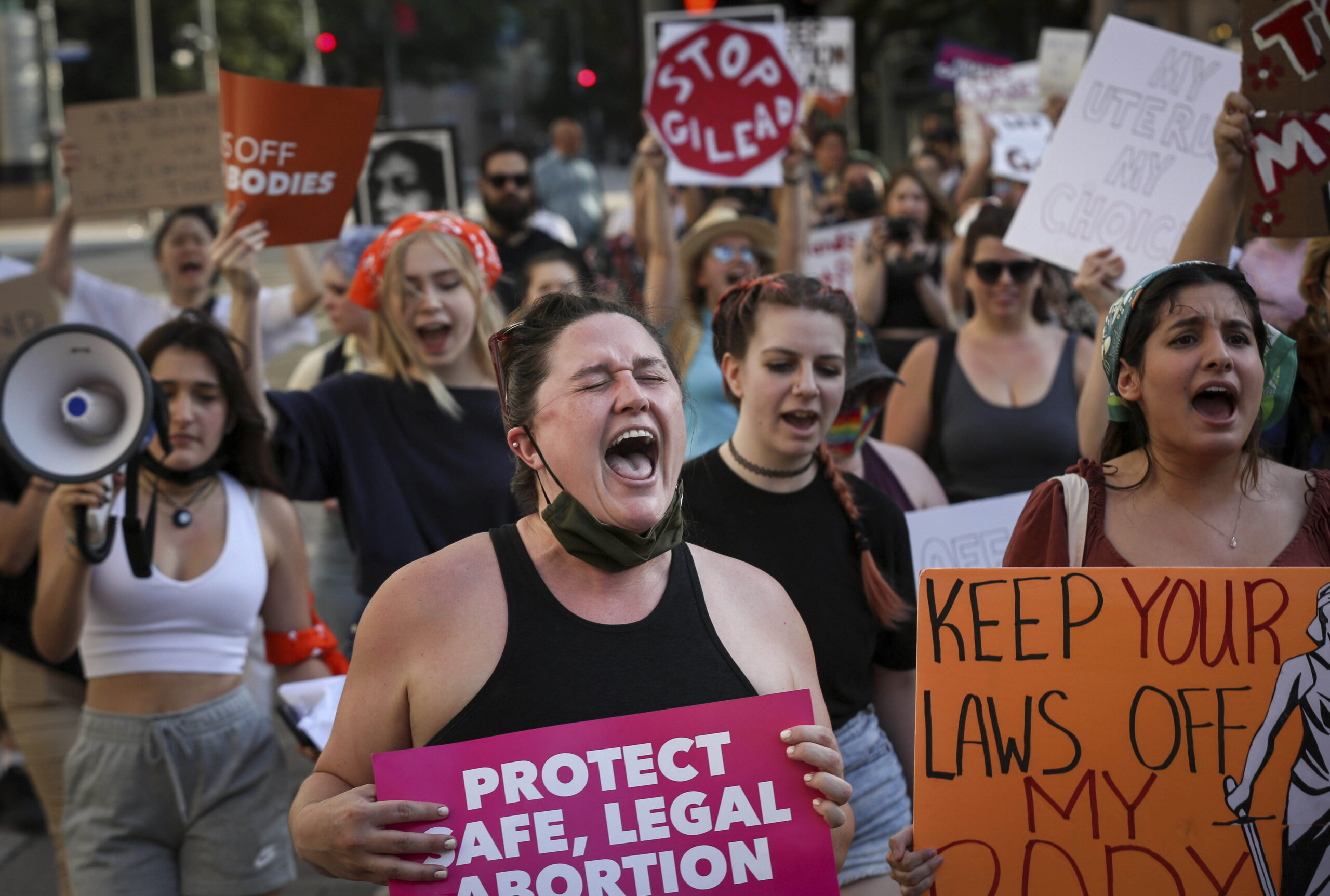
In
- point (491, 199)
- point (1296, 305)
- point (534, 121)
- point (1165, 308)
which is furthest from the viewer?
point (534, 121)

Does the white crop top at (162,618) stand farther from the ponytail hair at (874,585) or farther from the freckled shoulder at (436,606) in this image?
the ponytail hair at (874,585)

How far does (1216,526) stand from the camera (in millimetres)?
2523

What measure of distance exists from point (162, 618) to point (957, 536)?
6.95ft

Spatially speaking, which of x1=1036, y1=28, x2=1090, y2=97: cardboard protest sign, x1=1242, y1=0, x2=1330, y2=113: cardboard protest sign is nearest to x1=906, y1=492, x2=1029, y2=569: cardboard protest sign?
x1=1242, y1=0, x2=1330, y2=113: cardboard protest sign

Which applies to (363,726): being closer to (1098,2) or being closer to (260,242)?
(260,242)

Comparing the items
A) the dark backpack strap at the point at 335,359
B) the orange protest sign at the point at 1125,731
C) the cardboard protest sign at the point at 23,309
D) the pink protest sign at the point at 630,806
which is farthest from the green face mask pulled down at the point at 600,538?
the cardboard protest sign at the point at 23,309

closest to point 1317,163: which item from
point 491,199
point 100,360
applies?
point 100,360

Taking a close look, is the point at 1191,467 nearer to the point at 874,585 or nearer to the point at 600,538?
the point at 874,585

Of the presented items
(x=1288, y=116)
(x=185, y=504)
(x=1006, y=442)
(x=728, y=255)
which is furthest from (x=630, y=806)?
(x=728, y=255)

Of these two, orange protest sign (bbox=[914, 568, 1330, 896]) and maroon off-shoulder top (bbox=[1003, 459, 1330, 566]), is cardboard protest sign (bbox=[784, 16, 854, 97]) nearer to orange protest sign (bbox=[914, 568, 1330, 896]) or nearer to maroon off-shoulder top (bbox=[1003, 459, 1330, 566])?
maroon off-shoulder top (bbox=[1003, 459, 1330, 566])

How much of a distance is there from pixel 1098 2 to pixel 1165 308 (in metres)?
7.64

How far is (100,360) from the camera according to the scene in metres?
3.30

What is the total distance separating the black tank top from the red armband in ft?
5.48

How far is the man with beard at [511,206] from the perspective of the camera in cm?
642
